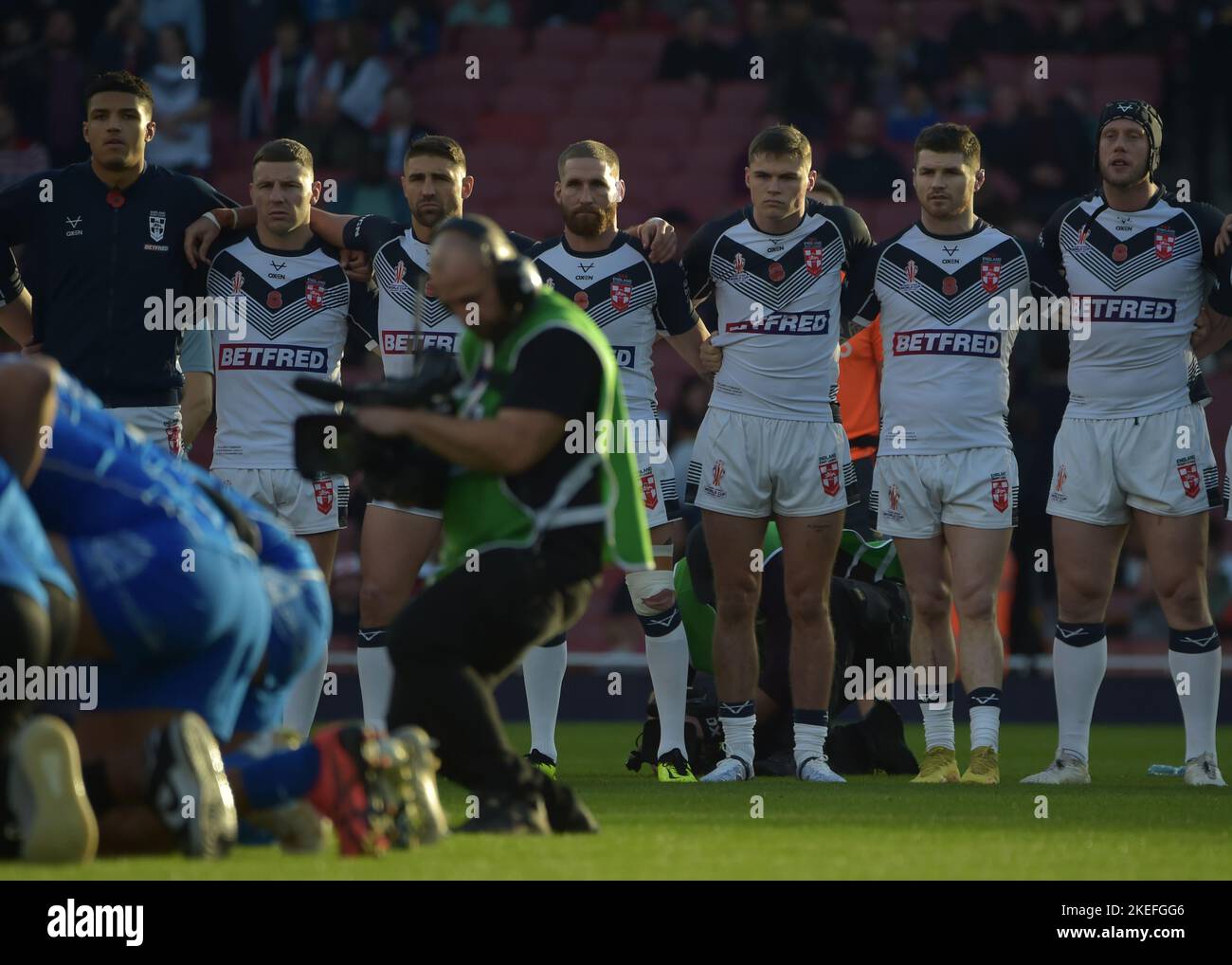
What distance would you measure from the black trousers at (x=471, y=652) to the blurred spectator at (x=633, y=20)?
16152 millimetres

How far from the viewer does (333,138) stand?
1838 cm

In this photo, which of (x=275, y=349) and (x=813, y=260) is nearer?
(x=813, y=260)

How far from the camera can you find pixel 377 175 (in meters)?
17.6

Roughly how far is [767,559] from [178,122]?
10.7m

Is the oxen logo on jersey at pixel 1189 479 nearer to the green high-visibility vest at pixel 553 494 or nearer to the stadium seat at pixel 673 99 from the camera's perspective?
the green high-visibility vest at pixel 553 494

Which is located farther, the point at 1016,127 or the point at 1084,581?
the point at 1016,127

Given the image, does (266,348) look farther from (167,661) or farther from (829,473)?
(167,661)

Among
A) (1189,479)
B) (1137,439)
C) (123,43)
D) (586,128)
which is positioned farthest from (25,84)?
(1189,479)

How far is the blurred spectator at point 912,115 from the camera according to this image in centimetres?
1906

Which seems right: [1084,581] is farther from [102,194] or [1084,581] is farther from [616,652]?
[616,652]

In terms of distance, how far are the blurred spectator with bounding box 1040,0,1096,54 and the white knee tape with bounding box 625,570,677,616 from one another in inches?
498

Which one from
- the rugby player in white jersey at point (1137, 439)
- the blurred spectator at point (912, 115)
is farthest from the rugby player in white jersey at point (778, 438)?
the blurred spectator at point (912, 115)

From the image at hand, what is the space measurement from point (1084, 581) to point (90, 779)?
15.7ft

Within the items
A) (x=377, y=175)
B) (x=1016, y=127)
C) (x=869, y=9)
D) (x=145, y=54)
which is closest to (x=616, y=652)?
(x=377, y=175)
